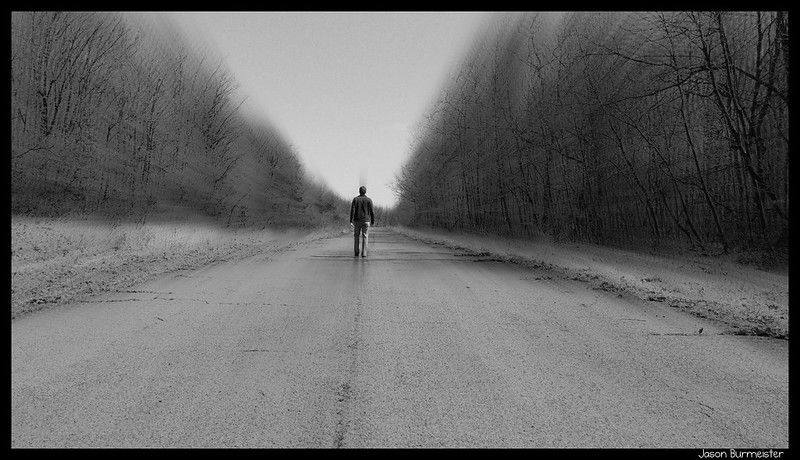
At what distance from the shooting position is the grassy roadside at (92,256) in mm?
1530

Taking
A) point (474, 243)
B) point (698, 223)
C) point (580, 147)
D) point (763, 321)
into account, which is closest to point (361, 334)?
point (763, 321)

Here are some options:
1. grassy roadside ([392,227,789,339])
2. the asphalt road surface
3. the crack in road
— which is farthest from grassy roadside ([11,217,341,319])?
grassy roadside ([392,227,789,339])

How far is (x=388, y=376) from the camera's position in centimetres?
208

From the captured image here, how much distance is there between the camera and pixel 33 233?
1.52 m

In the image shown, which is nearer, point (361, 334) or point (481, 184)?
point (361, 334)

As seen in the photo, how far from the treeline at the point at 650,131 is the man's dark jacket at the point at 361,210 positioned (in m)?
3.64

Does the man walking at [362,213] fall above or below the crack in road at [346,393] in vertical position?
above

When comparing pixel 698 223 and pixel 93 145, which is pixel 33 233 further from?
pixel 698 223

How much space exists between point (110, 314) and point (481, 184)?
38.2 feet
